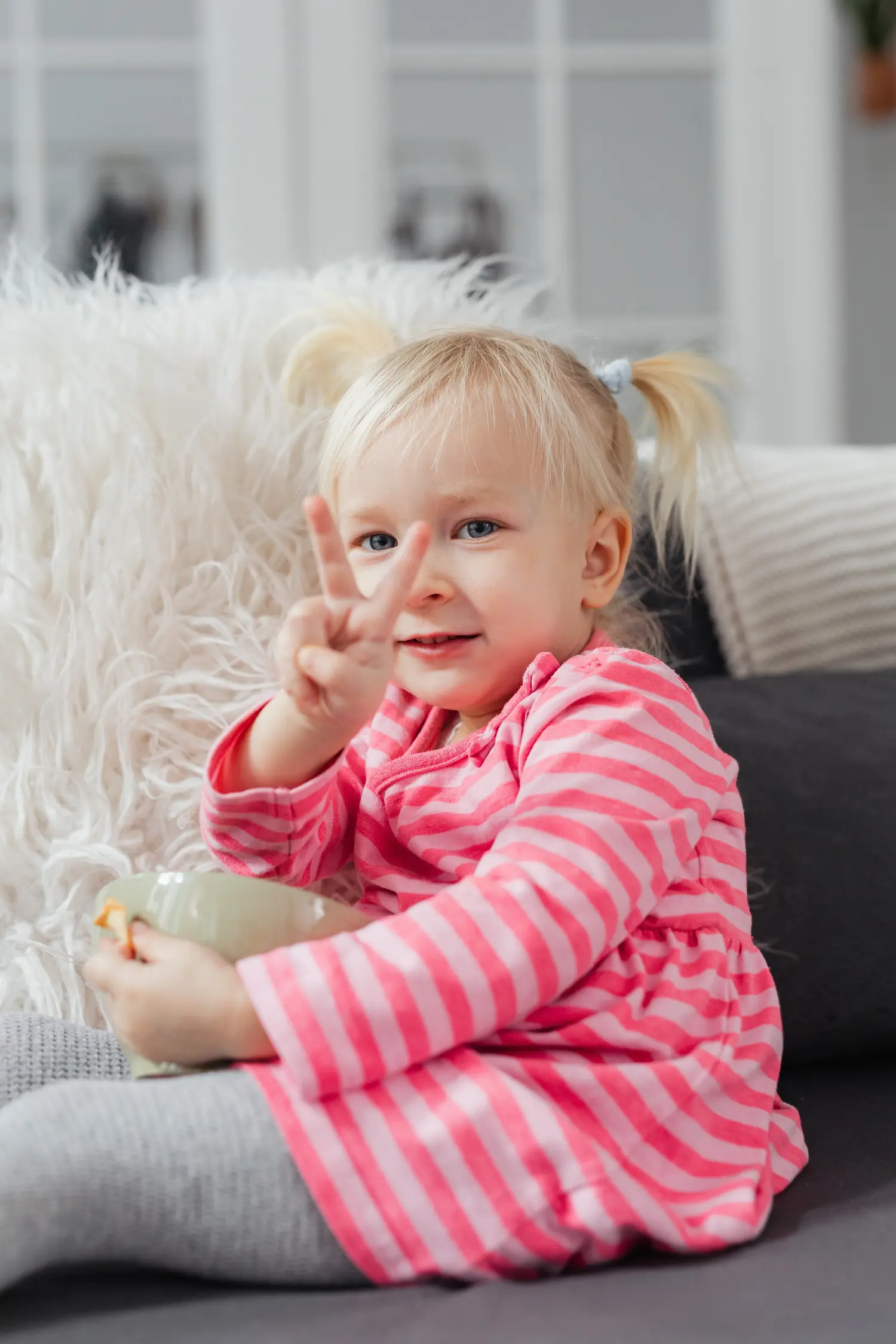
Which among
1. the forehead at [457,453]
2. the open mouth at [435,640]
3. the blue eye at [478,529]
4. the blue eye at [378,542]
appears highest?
the forehead at [457,453]

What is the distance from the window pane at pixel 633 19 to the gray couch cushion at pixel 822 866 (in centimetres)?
199

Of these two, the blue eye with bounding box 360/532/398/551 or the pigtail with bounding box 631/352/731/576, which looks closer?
the blue eye with bounding box 360/532/398/551

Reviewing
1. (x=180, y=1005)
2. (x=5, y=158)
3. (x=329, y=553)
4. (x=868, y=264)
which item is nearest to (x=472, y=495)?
(x=329, y=553)

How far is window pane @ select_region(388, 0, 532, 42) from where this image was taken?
2.52m

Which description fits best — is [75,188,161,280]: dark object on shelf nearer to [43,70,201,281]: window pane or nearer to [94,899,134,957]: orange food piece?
[43,70,201,281]: window pane

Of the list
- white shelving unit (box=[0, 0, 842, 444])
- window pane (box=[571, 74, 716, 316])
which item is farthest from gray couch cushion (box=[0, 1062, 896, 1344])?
window pane (box=[571, 74, 716, 316])

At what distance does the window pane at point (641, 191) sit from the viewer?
2.58 metres

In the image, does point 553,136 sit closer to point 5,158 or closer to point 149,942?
point 5,158

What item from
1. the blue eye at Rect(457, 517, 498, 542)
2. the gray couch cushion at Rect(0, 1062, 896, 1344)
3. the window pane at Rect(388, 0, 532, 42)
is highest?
the window pane at Rect(388, 0, 532, 42)

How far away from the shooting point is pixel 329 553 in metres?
0.71

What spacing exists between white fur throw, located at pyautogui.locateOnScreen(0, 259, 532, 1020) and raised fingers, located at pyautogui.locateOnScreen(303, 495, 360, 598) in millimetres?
202

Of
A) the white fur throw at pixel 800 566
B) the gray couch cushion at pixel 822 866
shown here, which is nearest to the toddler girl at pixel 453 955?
the gray couch cushion at pixel 822 866

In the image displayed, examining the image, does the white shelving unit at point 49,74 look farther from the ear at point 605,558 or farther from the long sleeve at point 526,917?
the long sleeve at point 526,917

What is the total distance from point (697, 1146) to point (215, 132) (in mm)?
2197
